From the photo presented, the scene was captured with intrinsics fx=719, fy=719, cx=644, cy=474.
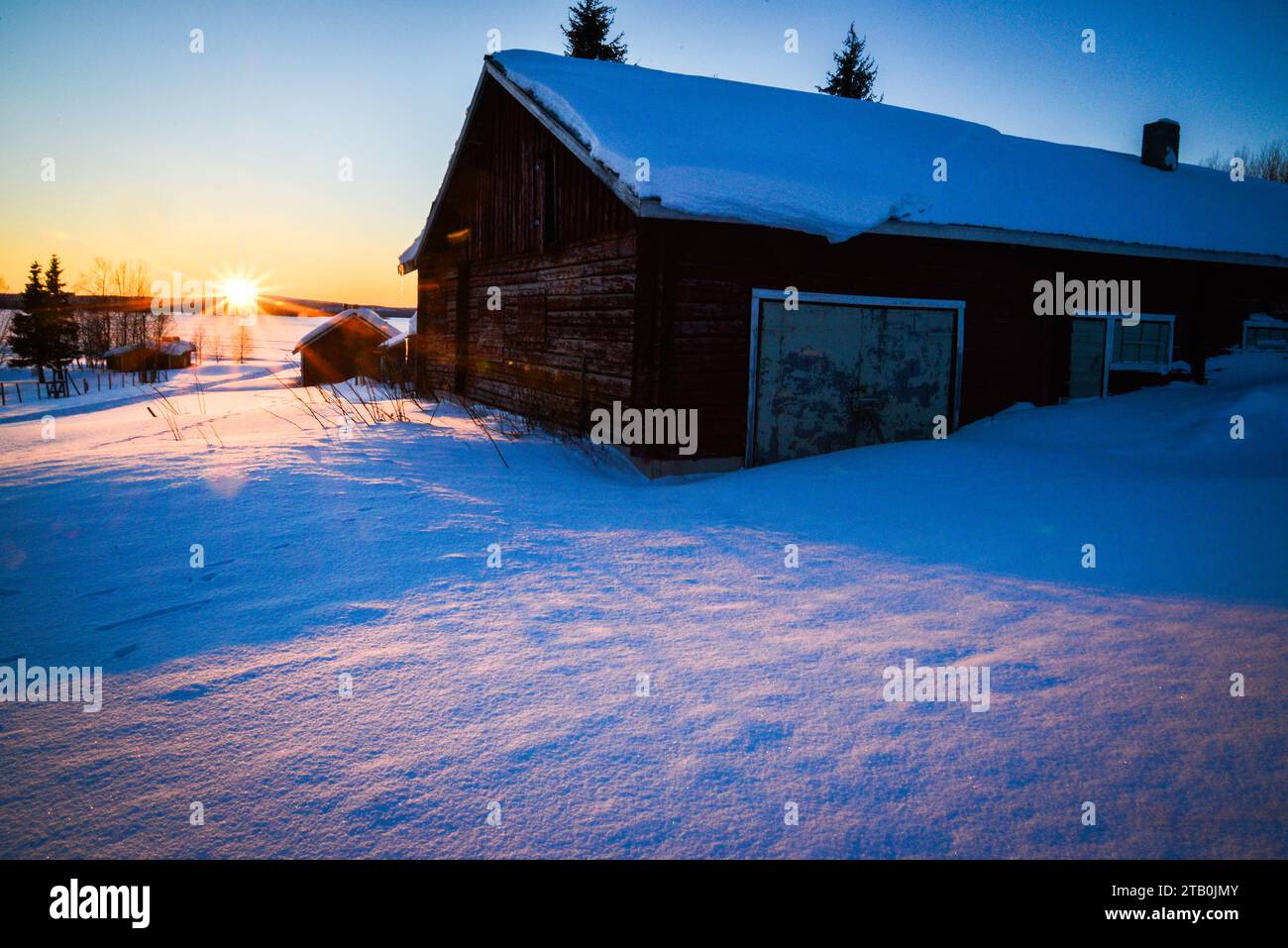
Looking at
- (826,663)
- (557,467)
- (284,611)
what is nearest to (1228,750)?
(826,663)

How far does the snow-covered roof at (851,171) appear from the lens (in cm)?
797

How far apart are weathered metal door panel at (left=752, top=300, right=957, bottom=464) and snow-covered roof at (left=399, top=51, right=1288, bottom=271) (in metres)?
1.27

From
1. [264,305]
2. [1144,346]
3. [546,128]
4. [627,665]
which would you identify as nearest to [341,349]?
[546,128]

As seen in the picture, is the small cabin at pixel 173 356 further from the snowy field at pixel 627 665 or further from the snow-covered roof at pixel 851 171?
the snowy field at pixel 627 665

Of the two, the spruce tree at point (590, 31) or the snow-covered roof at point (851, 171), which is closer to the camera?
the snow-covered roof at point (851, 171)

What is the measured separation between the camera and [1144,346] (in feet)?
40.8

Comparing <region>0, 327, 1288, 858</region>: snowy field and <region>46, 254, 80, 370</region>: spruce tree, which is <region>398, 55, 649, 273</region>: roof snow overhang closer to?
<region>0, 327, 1288, 858</region>: snowy field

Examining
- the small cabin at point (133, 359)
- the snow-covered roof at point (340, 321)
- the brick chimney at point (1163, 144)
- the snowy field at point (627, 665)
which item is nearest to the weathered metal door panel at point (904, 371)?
the snowy field at point (627, 665)

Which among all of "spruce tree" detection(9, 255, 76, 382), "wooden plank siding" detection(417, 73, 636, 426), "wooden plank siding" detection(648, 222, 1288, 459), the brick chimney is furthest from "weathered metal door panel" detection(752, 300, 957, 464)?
"spruce tree" detection(9, 255, 76, 382)

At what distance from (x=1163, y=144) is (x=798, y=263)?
1295 centimetres

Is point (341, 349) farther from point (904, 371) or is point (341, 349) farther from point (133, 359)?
point (904, 371)

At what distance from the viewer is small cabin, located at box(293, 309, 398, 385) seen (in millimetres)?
27984

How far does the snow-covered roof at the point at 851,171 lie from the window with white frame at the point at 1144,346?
1246 millimetres

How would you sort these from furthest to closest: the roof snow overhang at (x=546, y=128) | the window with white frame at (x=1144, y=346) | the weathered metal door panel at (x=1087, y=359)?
the window with white frame at (x=1144, y=346), the weathered metal door panel at (x=1087, y=359), the roof snow overhang at (x=546, y=128)
